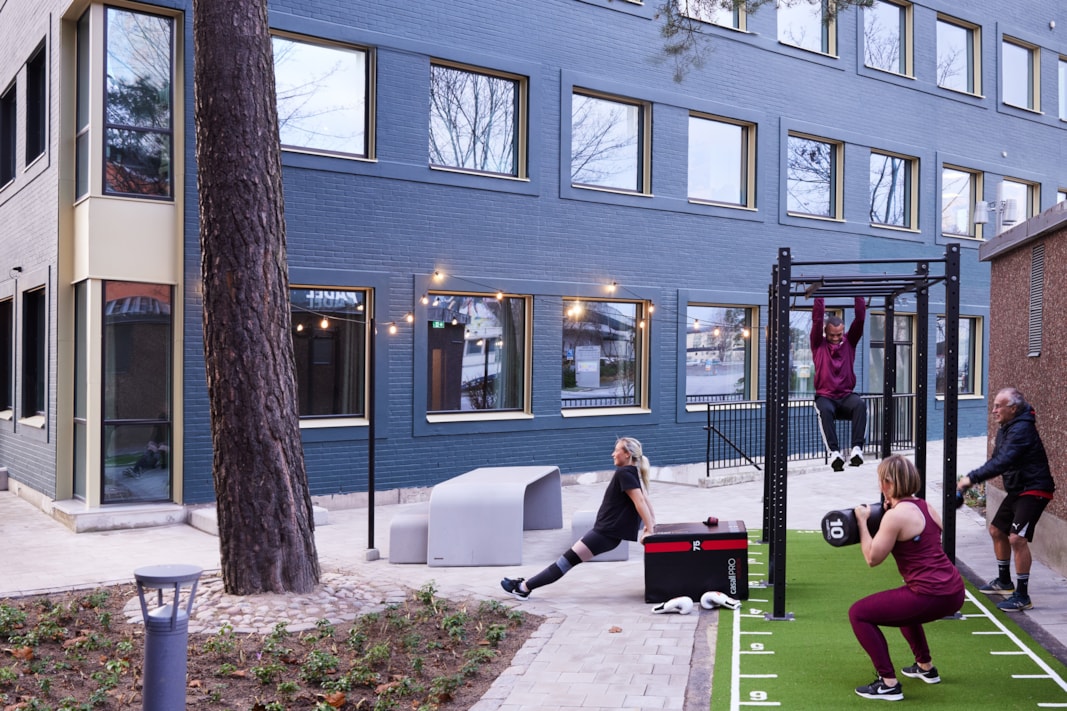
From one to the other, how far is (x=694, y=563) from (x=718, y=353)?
33.8 ft

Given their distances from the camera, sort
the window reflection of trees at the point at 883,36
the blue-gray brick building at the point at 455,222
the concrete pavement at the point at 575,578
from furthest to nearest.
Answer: the window reflection of trees at the point at 883,36 < the blue-gray brick building at the point at 455,222 < the concrete pavement at the point at 575,578

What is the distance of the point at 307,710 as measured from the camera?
6047 mm

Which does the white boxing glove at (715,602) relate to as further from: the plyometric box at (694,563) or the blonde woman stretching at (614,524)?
the blonde woman stretching at (614,524)

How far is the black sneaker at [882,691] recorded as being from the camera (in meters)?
6.04

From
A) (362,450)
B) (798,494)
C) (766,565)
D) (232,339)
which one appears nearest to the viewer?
(232,339)

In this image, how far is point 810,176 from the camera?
66.4 ft

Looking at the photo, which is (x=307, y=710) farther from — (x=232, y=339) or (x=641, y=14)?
(x=641, y=14)

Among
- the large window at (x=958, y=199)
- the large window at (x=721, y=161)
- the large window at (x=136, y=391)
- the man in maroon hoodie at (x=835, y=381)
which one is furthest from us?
the large window at (x=958, y=199)

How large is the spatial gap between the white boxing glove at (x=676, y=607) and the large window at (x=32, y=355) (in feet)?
35.3

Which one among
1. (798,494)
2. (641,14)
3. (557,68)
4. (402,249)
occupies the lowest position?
(798,494)

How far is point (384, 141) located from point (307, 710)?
9.87 metres

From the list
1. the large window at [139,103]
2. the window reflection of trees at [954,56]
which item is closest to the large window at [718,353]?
the window reflection of trees at [954,56]

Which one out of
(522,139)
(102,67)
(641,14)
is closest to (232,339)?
(102,67)

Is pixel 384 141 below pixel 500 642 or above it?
above
